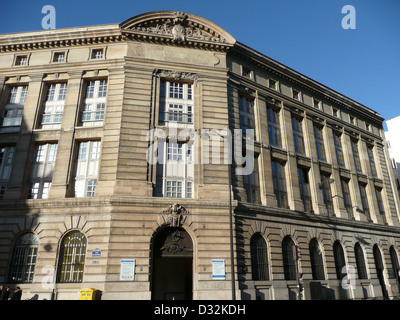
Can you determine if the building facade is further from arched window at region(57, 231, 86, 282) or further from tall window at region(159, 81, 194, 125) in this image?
arched window at region(57, 231, 86, 282)

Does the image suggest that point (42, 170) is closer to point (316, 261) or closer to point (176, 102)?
point (176, 102)

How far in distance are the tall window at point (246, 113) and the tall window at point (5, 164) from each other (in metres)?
19.6

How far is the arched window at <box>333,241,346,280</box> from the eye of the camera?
26094 millimetres

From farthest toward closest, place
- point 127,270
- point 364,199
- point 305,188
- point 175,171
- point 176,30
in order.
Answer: point 364,199 → point 305,188 → point 176,30 → point 175,171 → point 127,270

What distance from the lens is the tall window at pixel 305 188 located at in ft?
89.8

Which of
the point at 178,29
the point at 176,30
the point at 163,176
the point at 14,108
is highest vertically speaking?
the point at 178,29

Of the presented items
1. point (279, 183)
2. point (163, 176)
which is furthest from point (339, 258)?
point (163, 176)

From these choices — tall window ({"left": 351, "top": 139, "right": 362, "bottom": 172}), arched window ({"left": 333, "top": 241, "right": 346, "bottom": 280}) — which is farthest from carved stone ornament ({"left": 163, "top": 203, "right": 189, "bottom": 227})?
tall window ({"left": 351, "top": 139, "right": 362, "bottom": 172})

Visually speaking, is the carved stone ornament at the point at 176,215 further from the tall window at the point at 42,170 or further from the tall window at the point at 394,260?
the tall window at the point at 394,260

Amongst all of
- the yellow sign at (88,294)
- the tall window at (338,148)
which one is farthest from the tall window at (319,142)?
the yellow sign at (88,294)

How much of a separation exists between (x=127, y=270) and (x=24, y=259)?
7588 millimetres

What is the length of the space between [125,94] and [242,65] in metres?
12.0

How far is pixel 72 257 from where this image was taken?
1886 cm
